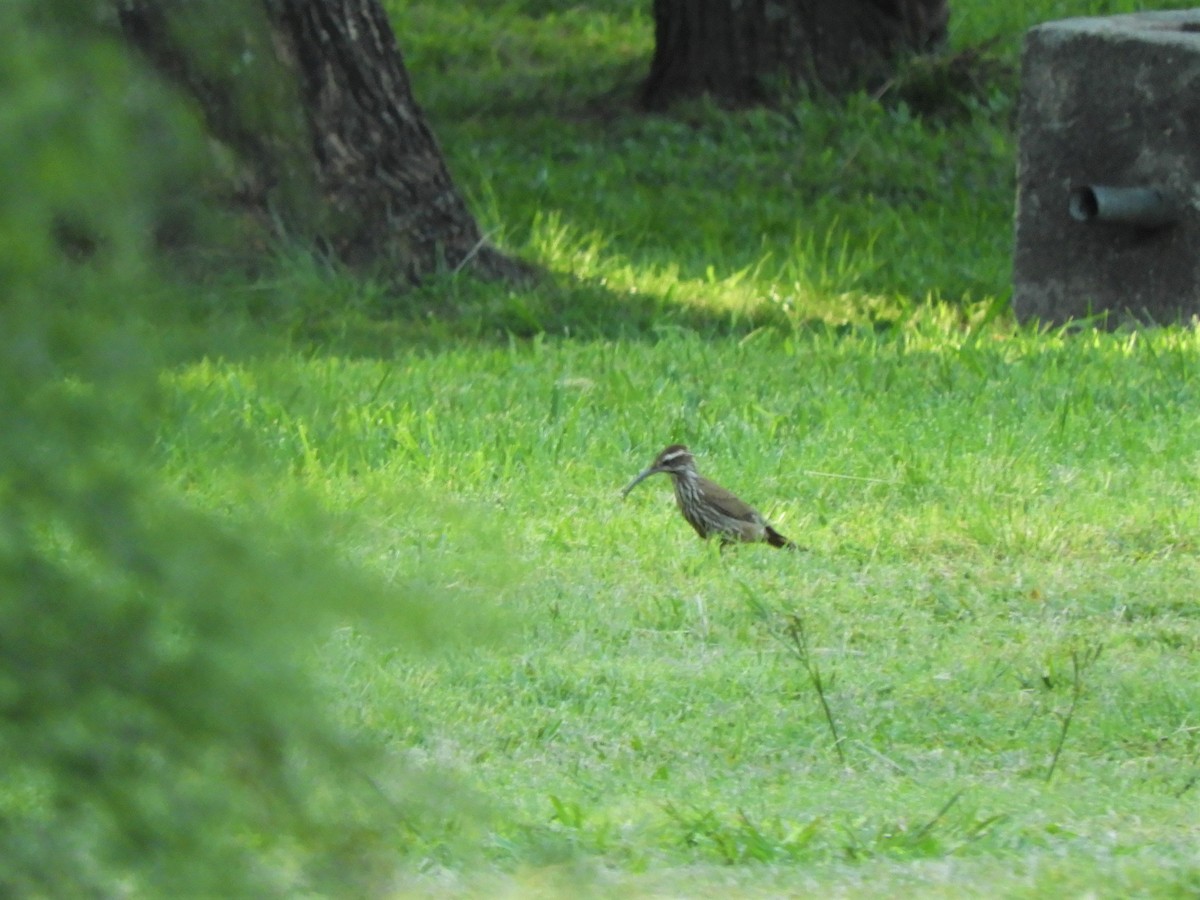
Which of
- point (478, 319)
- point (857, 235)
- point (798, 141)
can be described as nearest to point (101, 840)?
point (478, 319)

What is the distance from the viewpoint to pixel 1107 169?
928cm

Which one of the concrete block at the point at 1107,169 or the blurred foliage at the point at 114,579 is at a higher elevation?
the blurred foliage at the point at 114,579

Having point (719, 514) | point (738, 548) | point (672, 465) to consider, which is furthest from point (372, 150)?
point (738, 548)

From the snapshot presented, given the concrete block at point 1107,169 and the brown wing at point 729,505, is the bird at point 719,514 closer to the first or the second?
the brown wing at point 729,505

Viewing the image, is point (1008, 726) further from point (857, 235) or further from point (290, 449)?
point (857, 235)

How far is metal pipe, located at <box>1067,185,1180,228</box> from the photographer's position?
352 inches

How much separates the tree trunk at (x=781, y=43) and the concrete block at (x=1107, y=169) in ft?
10.8

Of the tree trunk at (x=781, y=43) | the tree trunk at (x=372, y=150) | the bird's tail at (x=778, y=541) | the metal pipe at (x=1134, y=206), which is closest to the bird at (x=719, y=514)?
the bird's tail at (x=778, y=541)

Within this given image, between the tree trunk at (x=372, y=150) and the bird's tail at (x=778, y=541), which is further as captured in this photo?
the tree trunk at (x=372, y=150)

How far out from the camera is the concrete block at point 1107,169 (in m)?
9.00

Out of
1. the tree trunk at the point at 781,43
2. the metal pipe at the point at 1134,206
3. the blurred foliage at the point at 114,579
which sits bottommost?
the tree trunk at the point at 781,43

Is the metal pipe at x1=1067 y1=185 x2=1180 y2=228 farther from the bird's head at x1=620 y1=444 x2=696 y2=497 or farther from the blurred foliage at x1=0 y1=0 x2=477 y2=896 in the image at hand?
the blurred foliage at x1=0 y1=0 x2=477 y2=896

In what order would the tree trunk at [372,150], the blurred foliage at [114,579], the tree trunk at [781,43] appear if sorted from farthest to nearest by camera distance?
the tree trunk at [781,43], the tree trunk at [372,150], the blurred foliage at [114,579]

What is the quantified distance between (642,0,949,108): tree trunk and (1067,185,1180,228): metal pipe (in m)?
4.03
